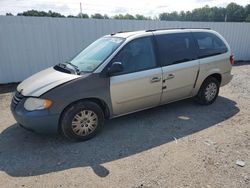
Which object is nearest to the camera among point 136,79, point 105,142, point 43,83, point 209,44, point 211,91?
point 43,83

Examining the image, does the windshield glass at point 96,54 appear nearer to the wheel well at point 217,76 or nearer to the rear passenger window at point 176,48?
the rear passenger window at point 176,48

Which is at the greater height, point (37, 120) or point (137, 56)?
point (137, 56)

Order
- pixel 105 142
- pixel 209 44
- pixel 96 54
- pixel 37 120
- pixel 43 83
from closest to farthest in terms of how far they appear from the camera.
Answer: pixel 37 120 → pixel 43 83 → pixel 105 142 → pixel 96 54 → pixel 209 44

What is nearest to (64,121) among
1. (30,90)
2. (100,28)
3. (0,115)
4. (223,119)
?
(30,90)

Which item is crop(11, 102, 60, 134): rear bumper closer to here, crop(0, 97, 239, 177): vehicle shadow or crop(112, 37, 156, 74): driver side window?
crop(0, 97, 239, 177): vehicle shadow

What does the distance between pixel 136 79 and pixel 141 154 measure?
1.37 meters

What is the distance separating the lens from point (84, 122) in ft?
12.7

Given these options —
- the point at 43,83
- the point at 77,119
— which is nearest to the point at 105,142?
the point at 77,119

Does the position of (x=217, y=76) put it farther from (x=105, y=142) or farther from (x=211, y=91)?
(x=105, y=142)

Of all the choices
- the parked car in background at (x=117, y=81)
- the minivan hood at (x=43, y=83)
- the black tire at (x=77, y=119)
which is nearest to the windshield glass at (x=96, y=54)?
the parked car in background at (x=117, y=81)

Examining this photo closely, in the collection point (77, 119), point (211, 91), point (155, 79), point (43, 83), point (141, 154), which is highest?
point (43, 83)

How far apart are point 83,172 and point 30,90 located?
5.29 feet

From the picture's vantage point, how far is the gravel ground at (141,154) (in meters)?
2.99

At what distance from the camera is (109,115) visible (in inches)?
164
